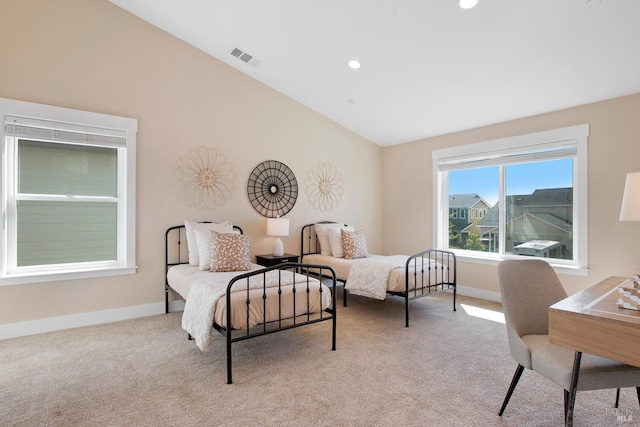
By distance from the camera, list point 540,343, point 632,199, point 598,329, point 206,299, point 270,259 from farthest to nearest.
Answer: point 270,259 < point 206,299 < point 632,199 < point 540,343 < point 598,329

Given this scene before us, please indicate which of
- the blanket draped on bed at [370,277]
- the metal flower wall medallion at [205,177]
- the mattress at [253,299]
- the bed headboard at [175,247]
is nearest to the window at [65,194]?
the bed headboard at [175,247]

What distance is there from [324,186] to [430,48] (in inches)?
108

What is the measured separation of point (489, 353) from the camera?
9.75 feet

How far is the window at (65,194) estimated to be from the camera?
333 centimetres

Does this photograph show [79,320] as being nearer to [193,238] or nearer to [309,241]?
[193,238]

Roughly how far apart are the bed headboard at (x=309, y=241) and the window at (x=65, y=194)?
240 centimetres

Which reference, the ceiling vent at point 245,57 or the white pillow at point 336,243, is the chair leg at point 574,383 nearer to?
the white pillow at point 336,243

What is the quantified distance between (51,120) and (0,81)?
1.66ft

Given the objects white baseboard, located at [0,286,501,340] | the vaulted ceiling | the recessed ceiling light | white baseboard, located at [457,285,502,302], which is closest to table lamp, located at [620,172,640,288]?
the vaulted ceiling

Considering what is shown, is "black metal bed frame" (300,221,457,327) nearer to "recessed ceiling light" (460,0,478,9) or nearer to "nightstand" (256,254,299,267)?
"nightstand" (256,254,299,267)

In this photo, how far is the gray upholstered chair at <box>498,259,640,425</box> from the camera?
1583mm

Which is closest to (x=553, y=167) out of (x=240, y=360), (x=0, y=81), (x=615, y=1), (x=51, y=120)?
(x=615, y=1)

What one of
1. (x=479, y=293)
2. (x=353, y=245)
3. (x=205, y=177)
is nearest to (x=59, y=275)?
(x=205, y=177)

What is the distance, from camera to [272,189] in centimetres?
500
